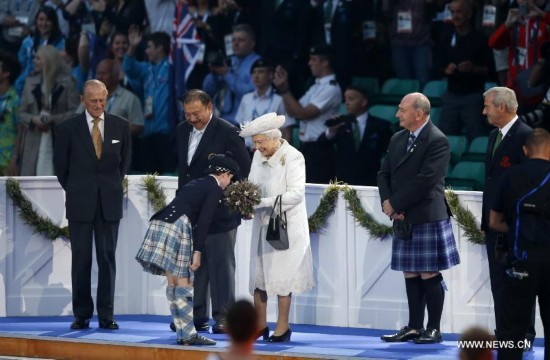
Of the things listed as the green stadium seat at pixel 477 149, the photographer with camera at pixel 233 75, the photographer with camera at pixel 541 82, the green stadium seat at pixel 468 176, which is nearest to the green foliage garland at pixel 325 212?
the photographer with camera at pixel 541 82

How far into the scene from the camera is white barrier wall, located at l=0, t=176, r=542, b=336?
33.5 feet

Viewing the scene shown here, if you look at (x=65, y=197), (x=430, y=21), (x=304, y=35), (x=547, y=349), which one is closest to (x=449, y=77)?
(x=430, y=21)

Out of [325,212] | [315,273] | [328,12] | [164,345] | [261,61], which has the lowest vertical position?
[164,345]

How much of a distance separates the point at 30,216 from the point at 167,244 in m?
2.37

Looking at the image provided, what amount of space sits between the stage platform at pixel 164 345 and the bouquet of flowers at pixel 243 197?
93 centimetres

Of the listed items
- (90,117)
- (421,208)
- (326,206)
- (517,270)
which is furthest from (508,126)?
(90,117)

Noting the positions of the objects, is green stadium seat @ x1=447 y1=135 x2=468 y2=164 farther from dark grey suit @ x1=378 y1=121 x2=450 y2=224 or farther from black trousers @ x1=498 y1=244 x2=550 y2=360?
black trousers @ x1=498 y1=244 x2=550 y2=360

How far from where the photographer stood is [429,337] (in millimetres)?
9641

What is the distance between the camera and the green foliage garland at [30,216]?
36.9 ft

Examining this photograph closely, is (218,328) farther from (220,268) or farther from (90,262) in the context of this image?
(90,262)

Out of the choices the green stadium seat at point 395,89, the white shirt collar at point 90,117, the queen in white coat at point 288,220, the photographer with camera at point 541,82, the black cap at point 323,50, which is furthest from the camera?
the green stadium seat at point 395,89

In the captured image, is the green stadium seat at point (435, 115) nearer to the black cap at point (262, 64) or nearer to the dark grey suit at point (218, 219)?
the black cap at point (262, 64)

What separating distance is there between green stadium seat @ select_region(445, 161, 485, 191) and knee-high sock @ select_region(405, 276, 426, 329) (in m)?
3.10

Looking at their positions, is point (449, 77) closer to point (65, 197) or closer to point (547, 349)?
point (65, 197)
